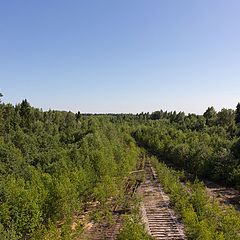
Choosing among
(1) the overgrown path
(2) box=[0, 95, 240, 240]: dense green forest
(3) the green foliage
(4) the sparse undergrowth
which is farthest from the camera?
(1) the overgrown path

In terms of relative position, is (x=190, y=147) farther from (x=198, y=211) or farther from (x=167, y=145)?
(x=198, y=211)

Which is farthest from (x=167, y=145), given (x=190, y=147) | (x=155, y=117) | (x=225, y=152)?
(x=155, y=117)

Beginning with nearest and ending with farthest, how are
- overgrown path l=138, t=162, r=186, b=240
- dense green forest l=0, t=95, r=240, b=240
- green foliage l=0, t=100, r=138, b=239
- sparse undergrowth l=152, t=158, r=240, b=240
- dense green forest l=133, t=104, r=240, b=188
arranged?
1. sparse undergrowth l=152, t=158, r=240, b=240
2. green foliage l=0, t=100, r=138, b=239
3. dense green forest l=0, t=95, r=240, b=240
4. overgrown path l=138, t=162, r=186, b=240
5. dense green forest l=133, t=104, r=240, b=188

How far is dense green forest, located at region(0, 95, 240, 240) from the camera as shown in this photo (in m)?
22.9

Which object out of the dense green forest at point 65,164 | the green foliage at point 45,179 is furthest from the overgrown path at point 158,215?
the green foliage at point 45,179

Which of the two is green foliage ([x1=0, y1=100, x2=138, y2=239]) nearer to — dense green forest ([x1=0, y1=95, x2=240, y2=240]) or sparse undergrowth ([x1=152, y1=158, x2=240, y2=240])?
dense green forest ([x1=0, y1=95, x2=240, y2=240])

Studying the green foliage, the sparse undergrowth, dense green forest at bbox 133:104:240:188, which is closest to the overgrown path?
the sparse undergrowth

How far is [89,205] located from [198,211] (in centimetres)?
1263

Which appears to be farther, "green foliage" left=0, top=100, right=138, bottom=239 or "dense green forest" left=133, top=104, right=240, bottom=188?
"dense green forest" left=133, top=104, right=240, bottom=188

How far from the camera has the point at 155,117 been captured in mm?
186750

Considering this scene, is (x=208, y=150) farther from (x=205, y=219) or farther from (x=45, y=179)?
(x=45, y=179)

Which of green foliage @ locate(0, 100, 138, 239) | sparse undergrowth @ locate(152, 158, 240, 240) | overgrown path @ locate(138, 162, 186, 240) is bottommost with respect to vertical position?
overgrown path @ locate(138, 162, 186, 240)

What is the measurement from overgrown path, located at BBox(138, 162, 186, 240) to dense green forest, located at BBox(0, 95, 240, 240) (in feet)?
11.4

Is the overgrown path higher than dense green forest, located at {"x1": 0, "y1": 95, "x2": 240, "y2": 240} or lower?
lower
